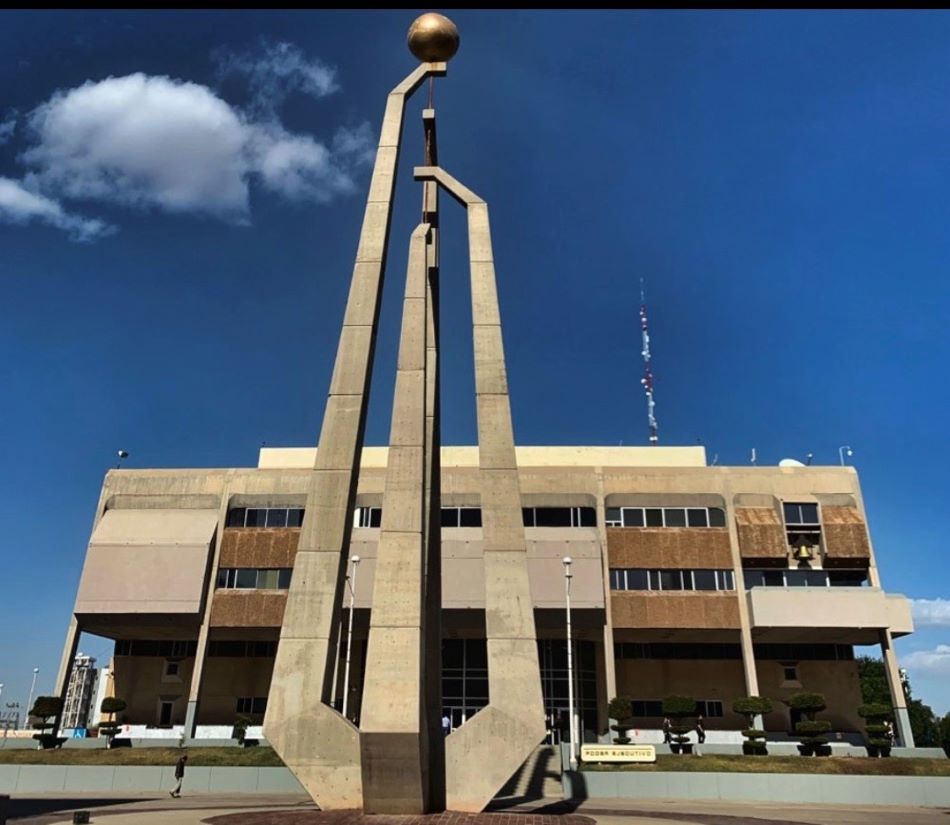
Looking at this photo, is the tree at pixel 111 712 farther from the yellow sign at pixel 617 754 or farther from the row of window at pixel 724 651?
the row of window at pixel 724 651

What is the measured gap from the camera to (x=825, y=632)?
4647cm

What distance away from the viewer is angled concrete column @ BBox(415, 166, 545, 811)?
658 inches

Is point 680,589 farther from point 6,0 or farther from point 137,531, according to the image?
point 6,0

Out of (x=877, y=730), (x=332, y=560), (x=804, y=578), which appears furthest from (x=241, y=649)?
(x=332, y=560)

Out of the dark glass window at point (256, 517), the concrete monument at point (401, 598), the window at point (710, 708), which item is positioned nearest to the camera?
the concrete monument at point (401, 598)

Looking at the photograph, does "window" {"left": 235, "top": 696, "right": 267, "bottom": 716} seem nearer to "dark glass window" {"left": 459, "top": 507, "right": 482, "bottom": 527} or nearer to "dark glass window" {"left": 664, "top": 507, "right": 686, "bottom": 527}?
"dark glass window" {"left": 459, "top": 507, "right": 482, "bottom": 527}

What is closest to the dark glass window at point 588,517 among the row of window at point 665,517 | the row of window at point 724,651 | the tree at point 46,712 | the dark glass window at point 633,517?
the row of window at point 665,517

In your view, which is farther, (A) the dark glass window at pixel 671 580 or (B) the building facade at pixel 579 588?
(A) the dark glass window at pixel 671 580

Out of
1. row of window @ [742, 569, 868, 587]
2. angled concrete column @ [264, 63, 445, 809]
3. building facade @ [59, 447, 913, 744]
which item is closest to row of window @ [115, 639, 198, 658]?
building facade @ [59, 447, 913, 744]

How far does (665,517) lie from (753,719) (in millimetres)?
12210

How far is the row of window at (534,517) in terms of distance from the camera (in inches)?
1917

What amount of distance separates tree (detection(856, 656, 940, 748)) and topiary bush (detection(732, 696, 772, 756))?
134ft

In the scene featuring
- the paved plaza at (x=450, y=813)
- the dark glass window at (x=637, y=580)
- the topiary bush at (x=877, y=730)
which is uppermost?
the dark glass window at (x=637, y=580)

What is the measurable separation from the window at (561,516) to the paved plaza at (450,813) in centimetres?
2370
